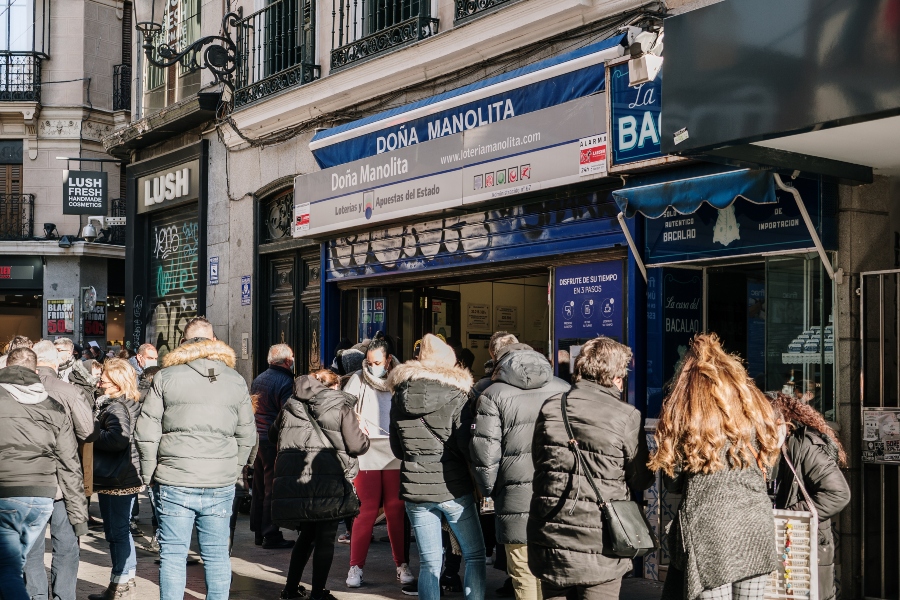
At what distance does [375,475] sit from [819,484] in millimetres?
3929

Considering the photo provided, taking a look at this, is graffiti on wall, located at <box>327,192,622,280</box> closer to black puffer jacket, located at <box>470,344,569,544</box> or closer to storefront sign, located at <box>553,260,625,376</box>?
storefront sign, located at <box>553,260,625,376</box>

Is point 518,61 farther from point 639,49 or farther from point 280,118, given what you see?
point 280,118

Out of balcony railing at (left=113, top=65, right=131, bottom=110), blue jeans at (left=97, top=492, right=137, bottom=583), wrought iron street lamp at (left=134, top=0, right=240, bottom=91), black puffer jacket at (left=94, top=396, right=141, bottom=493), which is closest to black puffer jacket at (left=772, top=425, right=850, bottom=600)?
black puffer jacket at (left=94, top=396, right=141, bottom=493)

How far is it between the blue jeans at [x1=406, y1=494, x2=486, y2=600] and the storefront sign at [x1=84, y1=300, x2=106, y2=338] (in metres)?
21.5

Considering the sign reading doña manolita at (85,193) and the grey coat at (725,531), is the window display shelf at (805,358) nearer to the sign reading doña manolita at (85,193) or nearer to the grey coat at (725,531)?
the grey coat at (725,531)

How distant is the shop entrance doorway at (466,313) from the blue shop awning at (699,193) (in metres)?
4.79

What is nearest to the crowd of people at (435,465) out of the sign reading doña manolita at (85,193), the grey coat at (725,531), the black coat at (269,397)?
the grey coat at (725,531)

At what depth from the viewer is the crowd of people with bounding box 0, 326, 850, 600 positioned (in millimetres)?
4418

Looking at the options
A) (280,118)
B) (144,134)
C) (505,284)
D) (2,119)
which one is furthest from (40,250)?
(505,284)

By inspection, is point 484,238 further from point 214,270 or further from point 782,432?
point 214,270

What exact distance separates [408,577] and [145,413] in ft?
8.83

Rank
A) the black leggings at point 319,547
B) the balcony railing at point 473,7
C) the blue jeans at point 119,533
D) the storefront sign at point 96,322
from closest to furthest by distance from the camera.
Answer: the black leggings at point 319,547 < the blue jeans at point 119,533 < the balcony railing at point 473,7 < the storefront sign at point 96,322

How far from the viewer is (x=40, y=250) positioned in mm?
26219

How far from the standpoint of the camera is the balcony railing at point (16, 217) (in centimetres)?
2650
